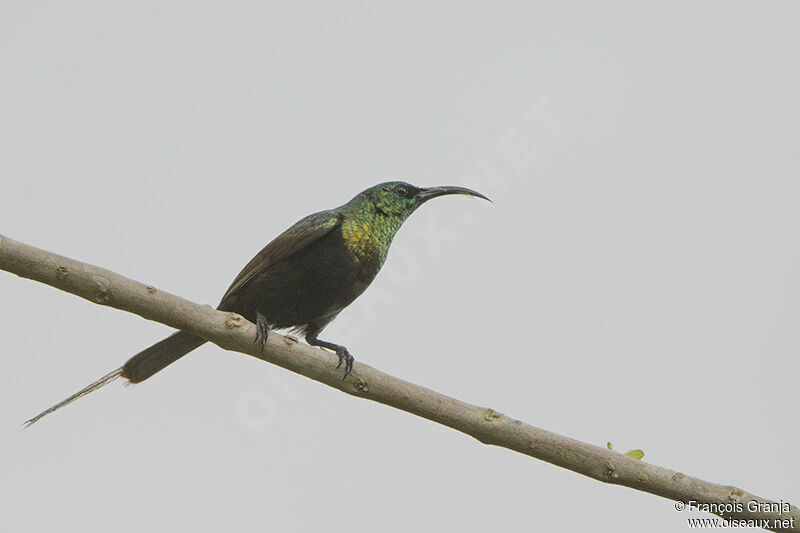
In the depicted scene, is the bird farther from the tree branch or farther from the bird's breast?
the tree branch

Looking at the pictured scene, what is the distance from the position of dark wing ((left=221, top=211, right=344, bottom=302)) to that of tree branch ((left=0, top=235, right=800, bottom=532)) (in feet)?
4.73

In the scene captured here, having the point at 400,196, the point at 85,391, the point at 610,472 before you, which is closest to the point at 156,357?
the point at 85,391

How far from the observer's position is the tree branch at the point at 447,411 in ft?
10.2

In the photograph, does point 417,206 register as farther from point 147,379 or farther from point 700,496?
point 700,496

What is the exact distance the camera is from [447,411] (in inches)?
130

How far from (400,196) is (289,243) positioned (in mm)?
803

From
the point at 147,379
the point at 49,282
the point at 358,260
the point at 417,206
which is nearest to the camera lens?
the point at 49,282

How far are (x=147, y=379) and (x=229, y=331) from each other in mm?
1286

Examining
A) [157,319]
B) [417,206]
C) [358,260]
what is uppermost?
[417,206]

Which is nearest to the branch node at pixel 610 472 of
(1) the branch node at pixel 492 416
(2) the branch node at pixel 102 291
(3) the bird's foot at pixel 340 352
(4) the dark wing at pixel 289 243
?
(1) the branch node at pixel 492 416

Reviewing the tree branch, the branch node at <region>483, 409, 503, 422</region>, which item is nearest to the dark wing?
the tree branch

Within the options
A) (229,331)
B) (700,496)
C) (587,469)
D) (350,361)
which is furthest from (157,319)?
(700,496)

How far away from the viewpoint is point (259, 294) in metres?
4.70

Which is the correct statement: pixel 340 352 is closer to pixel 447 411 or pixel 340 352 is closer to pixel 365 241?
pixel 447 411
